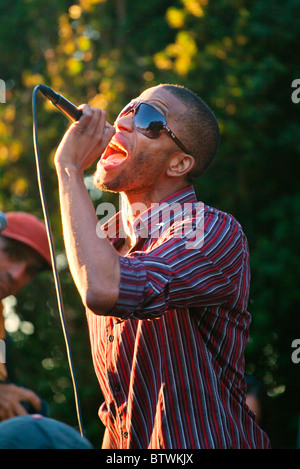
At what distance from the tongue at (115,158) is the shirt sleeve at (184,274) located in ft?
1.67

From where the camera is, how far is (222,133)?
705cm

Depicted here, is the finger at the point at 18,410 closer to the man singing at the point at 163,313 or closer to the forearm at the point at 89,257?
the man singing at the point at 163,313

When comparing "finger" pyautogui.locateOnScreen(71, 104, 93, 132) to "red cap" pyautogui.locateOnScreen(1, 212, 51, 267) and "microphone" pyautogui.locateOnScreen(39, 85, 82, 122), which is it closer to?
"microphone" pyautogui.locateOnScreen(39, 85, 82, 122)

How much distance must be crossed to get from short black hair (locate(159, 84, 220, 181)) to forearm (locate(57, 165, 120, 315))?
0.81 metres

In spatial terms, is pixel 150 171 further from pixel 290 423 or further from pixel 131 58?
pixel 131 58

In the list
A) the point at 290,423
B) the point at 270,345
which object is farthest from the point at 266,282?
the point at 290,423

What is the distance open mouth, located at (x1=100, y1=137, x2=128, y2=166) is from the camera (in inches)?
109

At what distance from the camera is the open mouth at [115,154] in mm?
2764

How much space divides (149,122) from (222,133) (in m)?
4.34

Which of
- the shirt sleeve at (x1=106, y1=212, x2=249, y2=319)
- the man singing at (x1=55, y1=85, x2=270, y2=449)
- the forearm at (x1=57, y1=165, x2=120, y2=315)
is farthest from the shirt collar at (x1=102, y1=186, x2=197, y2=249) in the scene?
the forearm at (x1=57, y1=165, x2=120, y2=315)

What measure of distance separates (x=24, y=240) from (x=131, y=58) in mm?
5159

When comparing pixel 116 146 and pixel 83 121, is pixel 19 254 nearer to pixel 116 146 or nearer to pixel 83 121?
pixel 116 146
